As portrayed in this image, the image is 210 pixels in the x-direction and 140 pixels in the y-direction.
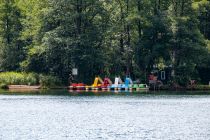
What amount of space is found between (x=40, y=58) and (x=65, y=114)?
139ft

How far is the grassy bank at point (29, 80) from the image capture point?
268ft

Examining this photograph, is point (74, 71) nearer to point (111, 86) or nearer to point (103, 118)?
point (111, 86)

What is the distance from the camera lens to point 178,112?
46.1m

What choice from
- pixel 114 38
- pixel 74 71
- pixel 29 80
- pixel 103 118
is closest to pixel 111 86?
pixel 74 71

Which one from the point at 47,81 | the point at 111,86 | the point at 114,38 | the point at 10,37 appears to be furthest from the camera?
the point at 10,37

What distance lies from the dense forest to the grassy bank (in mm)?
2369

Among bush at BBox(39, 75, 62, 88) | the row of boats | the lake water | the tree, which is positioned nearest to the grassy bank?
bush at BBox(39, 75, 62, 88)

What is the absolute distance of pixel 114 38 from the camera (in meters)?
85.8

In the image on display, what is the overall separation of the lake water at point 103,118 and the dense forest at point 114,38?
76.3ft

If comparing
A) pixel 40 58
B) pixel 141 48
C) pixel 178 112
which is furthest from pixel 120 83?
pixel 178 112

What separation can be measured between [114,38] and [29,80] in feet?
39.3

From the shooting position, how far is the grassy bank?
268 feet

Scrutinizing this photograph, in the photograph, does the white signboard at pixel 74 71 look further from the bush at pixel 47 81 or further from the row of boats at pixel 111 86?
the bush at pixel 47 81

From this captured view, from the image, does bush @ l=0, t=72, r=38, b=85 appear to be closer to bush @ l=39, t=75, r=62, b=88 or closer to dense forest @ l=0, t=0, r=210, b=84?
bush @ l=39, t=75, r=62, b=88
